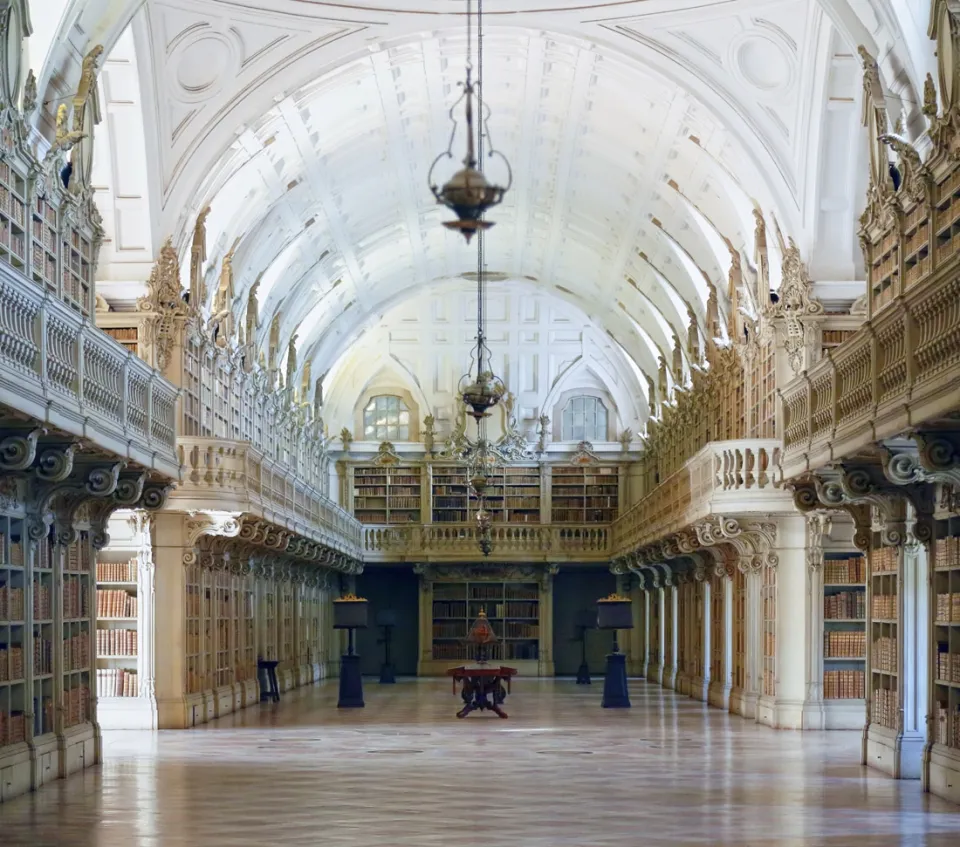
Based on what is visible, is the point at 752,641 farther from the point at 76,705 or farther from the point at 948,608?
the point at 76,705

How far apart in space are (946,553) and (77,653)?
8.72 meters

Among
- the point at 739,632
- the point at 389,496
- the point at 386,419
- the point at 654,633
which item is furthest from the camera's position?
the point at 386,419

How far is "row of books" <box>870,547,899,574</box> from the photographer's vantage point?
16.6m

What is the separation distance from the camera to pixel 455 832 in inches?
463

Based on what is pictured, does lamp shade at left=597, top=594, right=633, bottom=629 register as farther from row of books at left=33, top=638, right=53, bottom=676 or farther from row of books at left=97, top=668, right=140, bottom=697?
row of books at left=33, top=638, right=53, bottom=676

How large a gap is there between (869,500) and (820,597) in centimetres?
710

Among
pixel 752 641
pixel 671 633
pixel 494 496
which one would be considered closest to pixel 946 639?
pixel 752 641

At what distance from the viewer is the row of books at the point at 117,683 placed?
75.2 feet

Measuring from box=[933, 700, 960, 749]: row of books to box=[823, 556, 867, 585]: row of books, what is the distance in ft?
27.0

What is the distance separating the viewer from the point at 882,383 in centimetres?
1370

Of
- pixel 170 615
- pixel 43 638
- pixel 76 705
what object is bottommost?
pixel 76 705

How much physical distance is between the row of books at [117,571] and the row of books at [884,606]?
411 inches

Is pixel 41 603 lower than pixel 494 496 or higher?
lower

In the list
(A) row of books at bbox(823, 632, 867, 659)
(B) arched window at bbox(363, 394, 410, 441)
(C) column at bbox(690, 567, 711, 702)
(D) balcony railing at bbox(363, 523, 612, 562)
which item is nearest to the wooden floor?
(A) row of books at bbox(823, 632, 867, 659)
